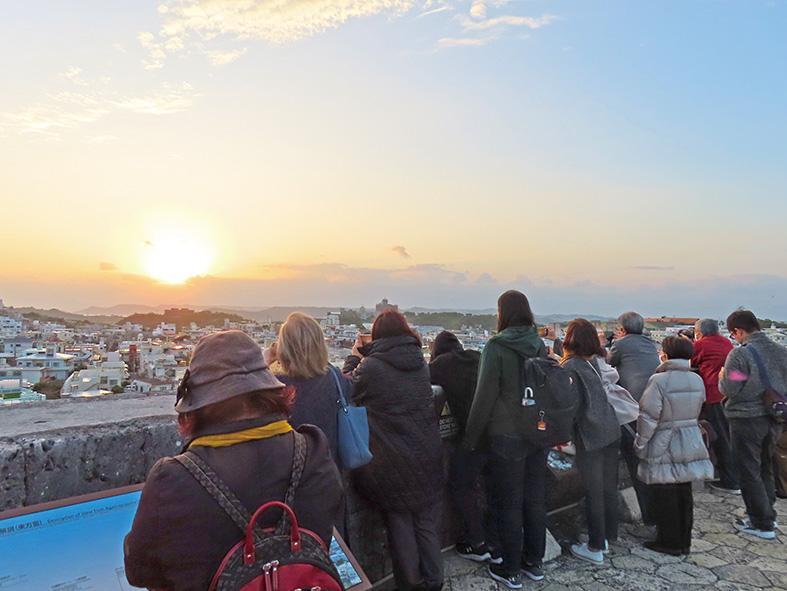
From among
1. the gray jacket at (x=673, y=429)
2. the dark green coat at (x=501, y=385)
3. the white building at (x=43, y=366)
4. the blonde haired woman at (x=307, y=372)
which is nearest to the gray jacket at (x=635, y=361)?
the gray jacket at (x=673, y=429)

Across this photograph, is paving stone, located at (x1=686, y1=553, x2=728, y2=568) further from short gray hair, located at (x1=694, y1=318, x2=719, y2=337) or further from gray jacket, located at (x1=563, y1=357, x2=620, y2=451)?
short gray hair, located at (x1=694, y1=318, x2=719, y2=337)

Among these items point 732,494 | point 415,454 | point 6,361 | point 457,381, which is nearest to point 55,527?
point 415,454

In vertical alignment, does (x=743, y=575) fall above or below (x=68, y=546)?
below

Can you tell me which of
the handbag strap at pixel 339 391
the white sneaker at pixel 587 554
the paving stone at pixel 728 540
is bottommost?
the paving stone at pixel 728 540

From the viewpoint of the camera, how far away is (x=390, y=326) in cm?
348

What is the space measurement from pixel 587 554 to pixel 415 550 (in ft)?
5.42

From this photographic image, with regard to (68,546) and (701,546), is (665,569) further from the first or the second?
(68,546)

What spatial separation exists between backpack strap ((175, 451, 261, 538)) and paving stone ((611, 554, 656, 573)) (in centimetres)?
371

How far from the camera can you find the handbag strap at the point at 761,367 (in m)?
4.75

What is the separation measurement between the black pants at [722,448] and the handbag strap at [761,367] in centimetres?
141

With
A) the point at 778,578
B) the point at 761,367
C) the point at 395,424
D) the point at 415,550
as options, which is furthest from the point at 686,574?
Result: the point at 395,424

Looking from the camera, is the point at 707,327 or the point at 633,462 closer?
the point at 633,462

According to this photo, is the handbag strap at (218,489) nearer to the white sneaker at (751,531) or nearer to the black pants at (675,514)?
the black pants at (675,514)

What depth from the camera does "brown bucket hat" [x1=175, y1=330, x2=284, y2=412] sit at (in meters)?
1.67
